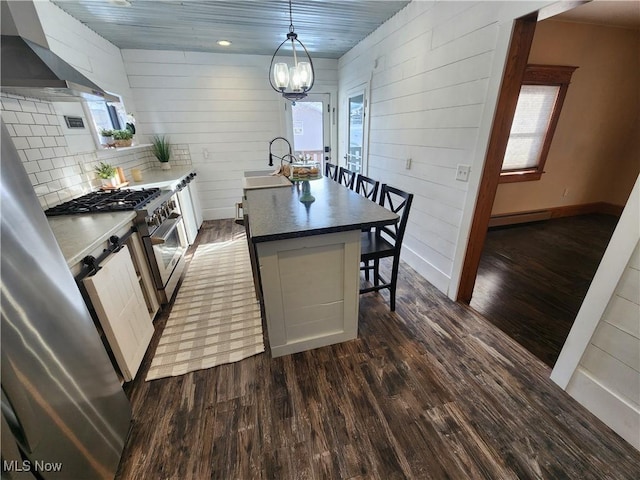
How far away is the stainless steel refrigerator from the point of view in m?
0.72

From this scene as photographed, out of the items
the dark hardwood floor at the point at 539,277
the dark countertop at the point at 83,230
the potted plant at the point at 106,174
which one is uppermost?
the potted plant at the point at 106,174

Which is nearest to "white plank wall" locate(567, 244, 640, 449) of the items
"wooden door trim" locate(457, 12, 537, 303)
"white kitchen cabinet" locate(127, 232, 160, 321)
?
"wooden door trim" locate(457, 12, 537, 303)

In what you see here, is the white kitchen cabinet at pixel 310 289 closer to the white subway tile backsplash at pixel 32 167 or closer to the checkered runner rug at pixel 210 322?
the checkered runner rug at pixel 210 322

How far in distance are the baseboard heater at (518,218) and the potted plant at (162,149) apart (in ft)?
16.1

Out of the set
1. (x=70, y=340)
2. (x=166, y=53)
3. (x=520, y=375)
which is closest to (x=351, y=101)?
(x=166, y=53)

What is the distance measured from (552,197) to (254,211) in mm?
4688

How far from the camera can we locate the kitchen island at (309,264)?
4.78ft

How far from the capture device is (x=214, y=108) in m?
3.97

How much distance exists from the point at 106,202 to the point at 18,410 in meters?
1.75

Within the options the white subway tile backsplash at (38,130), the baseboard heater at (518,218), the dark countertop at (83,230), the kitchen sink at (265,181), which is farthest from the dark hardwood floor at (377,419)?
the baseboard heater at (518,218)

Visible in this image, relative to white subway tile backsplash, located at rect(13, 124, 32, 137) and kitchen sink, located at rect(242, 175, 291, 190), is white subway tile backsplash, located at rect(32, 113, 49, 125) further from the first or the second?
kitchen sink, located at rect(242, 175, 291, 190)

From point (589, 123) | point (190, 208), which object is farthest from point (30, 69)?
point (589, 123)

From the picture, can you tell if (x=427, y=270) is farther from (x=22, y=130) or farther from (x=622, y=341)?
(x=22, y=130)

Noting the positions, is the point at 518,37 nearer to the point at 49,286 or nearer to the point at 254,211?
the point at 254,211
